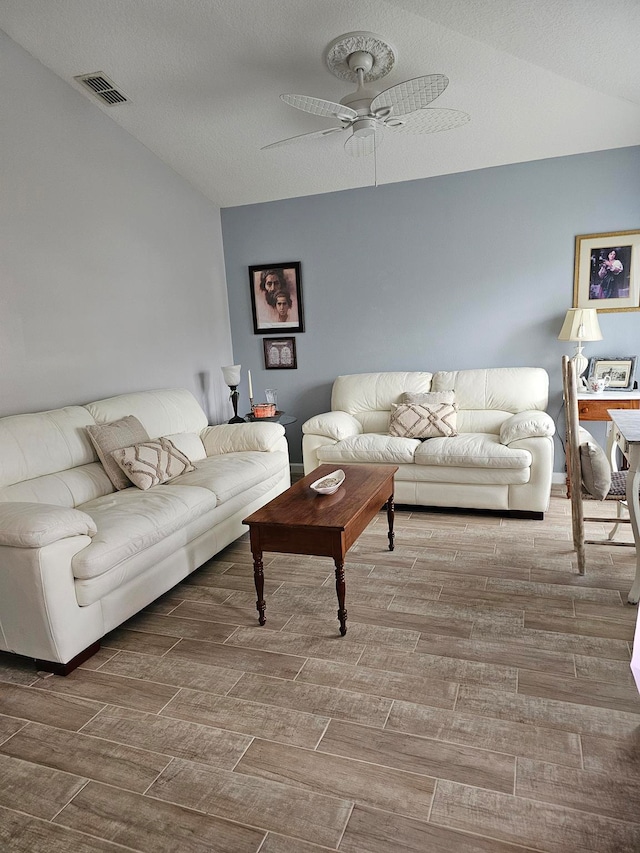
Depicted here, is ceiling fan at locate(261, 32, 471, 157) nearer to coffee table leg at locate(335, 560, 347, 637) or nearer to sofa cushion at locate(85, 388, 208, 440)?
sofa cushion at locate(85, 388, 208, 440)

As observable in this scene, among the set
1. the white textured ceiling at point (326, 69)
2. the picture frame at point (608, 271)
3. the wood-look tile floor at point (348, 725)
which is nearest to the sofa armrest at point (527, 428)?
the wood-look tile floor at point (348, 725)

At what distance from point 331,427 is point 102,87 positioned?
277 centimetres

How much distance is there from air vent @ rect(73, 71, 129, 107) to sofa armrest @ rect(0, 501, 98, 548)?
9.08ft

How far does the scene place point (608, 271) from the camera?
14.0 ft

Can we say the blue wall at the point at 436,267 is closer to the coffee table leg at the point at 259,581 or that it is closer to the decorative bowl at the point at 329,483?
the decorative bowl at the point at 329,483

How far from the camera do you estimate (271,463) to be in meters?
3.88

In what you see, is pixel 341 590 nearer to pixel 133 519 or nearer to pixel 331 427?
pixel 133 519

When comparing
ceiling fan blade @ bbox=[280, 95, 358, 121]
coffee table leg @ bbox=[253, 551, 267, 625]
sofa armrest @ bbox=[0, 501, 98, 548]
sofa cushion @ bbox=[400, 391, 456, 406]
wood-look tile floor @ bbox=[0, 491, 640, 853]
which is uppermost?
ceiling fan blade @ bbox=[280, 95, 358, 121]

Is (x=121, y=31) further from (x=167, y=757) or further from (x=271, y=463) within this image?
(x=167, y=757)

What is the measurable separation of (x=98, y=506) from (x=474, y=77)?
11.0ft

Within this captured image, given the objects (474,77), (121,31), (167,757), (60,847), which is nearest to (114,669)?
(167,757)

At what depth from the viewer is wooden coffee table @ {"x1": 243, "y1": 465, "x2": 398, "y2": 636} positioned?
2385 millimetres

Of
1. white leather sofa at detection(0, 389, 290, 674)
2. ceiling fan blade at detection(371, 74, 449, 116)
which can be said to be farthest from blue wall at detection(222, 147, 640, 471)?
ceiling fan blade at detection(371, 74, 449, 116)

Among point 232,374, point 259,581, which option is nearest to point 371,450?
point 232,374
